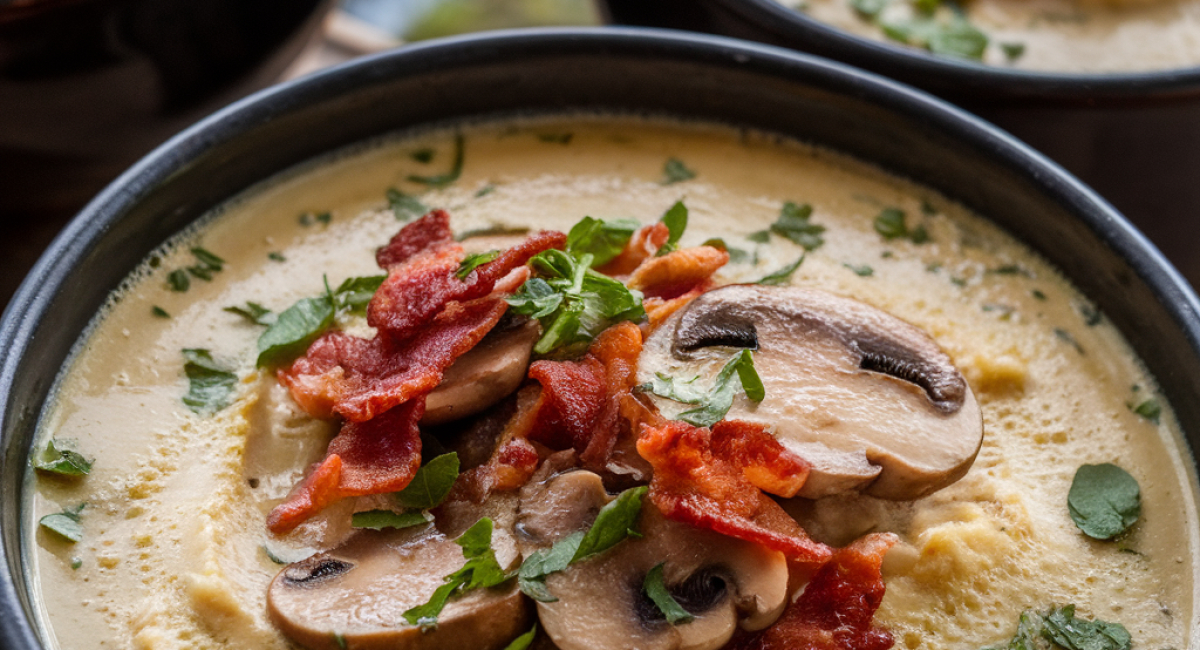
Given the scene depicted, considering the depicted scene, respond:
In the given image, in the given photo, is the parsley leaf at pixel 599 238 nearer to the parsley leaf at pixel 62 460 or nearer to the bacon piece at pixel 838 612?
the bacon piece at pixel 838 612

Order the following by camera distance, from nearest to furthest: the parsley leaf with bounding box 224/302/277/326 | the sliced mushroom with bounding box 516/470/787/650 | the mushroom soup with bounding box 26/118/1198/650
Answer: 1. the sliced mushroom with bounding box 516/470/787/650
2. the mushroom soup with bounding box 26/118/1198/650
3. the parsley leaf with bounding box 224/302/277/326

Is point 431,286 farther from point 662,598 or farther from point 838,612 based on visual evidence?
point 838,612

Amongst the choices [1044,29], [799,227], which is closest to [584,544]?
[799,227]

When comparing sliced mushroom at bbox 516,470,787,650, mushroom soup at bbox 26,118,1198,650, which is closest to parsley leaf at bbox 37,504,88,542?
mushroom soup at bbox 26,118,1198,650

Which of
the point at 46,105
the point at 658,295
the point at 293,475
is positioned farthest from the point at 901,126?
the point at 46,105

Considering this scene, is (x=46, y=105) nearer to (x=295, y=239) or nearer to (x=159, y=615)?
(x=295, y=239)

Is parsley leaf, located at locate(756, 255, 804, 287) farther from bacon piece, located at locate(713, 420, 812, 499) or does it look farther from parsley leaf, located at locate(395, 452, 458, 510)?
parsley leaf, located at locate(395, 452, 458, 510)
